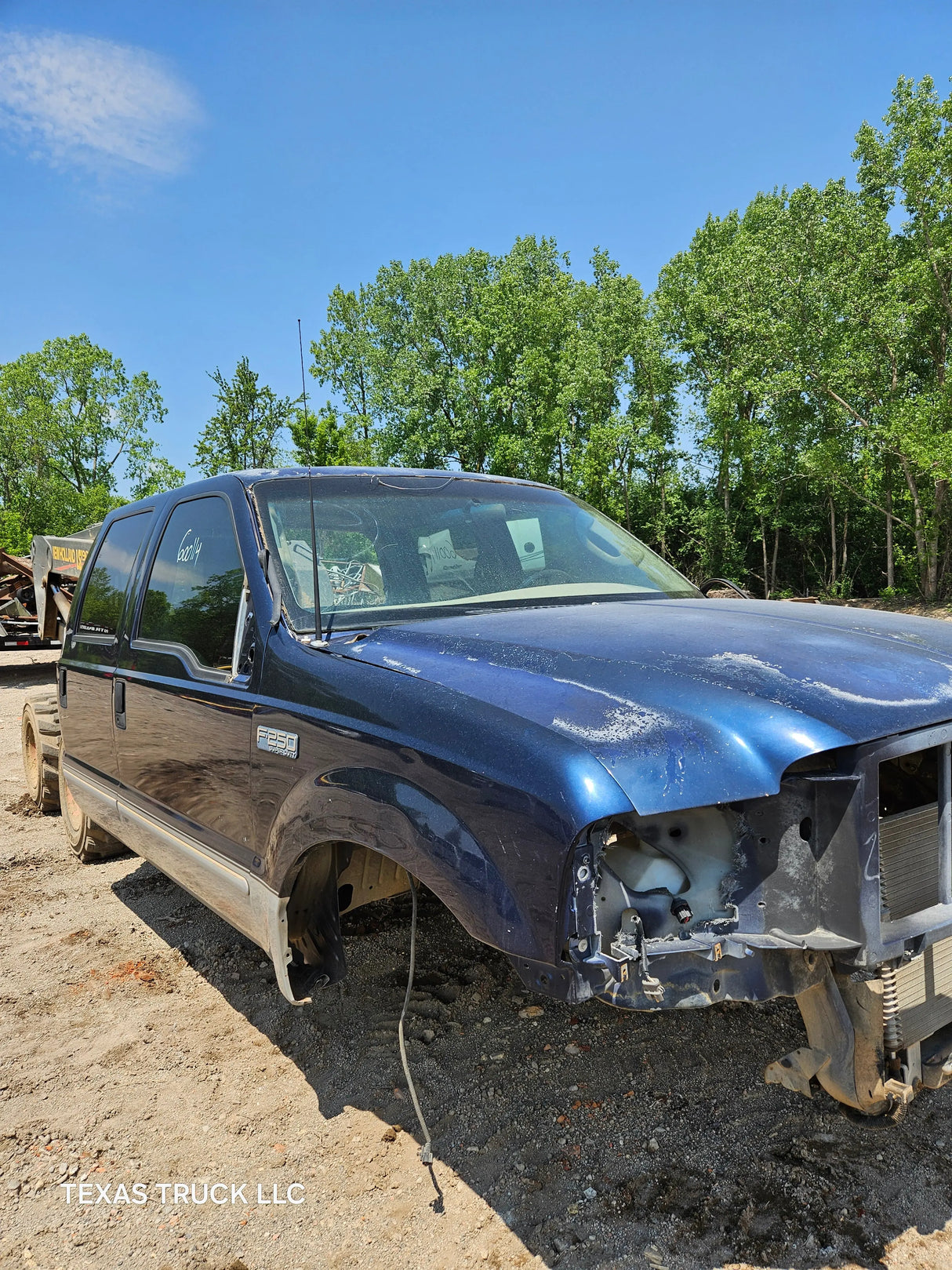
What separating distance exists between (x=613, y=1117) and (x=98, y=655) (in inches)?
121

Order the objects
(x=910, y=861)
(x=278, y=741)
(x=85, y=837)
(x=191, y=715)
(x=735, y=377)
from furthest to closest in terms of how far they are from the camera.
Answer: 1. (x=735, y=377)
2. (x=85, y=837)
3. (x=191, y=715)
4. (x=278, y=741)
5. (x=910, y=861)

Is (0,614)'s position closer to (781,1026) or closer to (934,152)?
(781,1026)

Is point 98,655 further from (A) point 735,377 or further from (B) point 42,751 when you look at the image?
(A) point 735,377

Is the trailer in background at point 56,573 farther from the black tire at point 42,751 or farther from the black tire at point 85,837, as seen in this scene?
the black tire at point 85,837

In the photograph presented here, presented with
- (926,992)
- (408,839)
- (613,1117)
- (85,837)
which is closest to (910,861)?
(926,992)

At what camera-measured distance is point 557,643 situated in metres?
2.27

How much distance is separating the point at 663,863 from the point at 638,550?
2278 millimetres

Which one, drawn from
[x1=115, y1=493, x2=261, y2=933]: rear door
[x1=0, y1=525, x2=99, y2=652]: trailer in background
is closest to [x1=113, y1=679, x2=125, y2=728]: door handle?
[x1=115, y1=493, x2=261, y2=933]: rear door

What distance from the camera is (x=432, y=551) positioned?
10.3 ft

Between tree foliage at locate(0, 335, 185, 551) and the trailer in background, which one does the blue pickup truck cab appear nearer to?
the trailer in background

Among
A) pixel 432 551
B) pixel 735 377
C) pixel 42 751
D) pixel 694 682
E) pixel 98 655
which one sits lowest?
pixel 42 751

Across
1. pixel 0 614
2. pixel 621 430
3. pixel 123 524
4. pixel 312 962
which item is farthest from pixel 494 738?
pixel 621 430

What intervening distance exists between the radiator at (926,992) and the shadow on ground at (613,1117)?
0.45m

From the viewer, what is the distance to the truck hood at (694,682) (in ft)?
5.61
